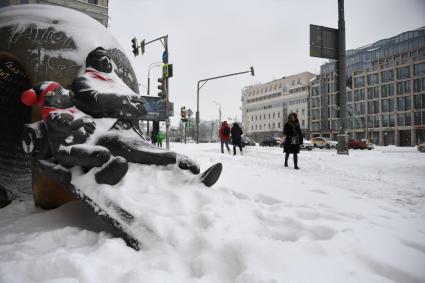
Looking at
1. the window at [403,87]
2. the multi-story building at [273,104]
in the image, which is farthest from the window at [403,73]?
the multi-story building at [273,104]

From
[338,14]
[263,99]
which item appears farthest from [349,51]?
[338,14]

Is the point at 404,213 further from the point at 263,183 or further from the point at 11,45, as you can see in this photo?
the point at 11,45

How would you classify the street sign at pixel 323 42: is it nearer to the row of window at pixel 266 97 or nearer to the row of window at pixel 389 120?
the row of window at pixel 389 120

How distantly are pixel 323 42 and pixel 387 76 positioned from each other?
163 ft

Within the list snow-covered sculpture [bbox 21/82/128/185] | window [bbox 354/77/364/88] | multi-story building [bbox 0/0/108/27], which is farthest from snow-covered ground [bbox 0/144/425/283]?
window [bbox 354/77/364/88]

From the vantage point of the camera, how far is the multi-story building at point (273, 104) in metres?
73.5

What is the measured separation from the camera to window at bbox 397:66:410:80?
164 ft

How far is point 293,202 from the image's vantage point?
3520 mm

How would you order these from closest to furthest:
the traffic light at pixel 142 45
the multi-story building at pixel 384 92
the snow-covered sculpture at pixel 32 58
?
the snow-covered sculpture at pixel 32 58
the traffic light at pixel 142 45
the multi-story building at pixel 384 92

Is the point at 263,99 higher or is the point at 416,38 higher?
the point at 416,38

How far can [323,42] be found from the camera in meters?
13.7

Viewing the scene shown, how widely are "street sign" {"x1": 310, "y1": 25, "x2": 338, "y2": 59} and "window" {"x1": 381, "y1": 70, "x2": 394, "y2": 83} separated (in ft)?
158

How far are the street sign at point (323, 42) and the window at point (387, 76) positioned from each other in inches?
1895

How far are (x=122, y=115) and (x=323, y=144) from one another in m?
33.0
